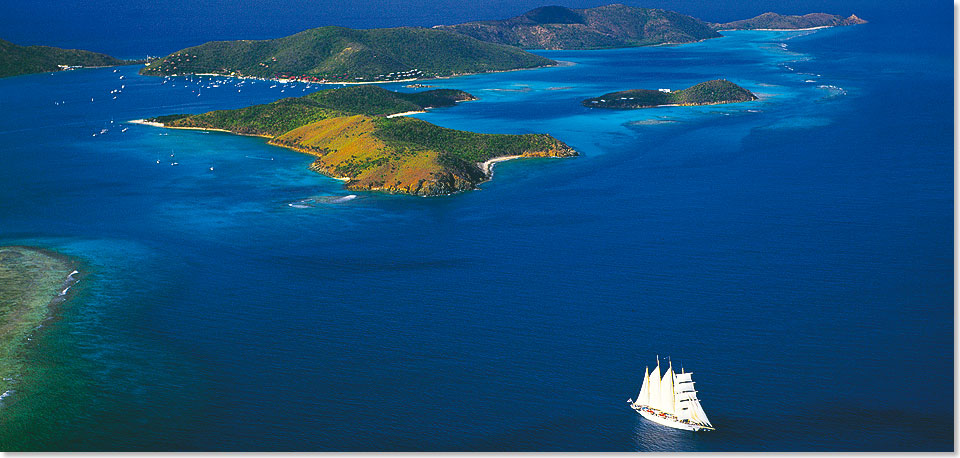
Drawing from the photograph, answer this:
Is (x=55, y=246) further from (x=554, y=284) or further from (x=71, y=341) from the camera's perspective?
(x=554, y=284)

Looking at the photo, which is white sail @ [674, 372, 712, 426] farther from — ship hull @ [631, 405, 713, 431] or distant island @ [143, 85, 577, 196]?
distant island @ [143, 85, 577, 196]

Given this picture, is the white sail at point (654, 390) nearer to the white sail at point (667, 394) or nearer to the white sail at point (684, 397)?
the white sail at point (667, 394)

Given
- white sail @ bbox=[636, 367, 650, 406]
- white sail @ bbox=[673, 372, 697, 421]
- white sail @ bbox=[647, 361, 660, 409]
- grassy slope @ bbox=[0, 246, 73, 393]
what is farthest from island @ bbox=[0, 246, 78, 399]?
white sail @ bbox=[673, 372, 697, 421]

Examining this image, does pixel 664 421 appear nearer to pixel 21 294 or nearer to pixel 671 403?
pixel 671 403

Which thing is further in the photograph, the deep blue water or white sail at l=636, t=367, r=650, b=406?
white sail at l=636, t=367, r=650, b=406

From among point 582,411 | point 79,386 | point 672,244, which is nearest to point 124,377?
Answer: point 79,386
